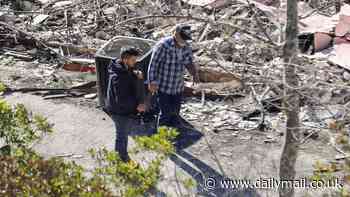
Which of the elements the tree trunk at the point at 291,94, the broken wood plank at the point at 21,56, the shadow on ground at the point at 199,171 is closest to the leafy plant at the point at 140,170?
the tree trunk at the point at 291,94

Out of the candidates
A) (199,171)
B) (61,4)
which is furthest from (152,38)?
(199,171)

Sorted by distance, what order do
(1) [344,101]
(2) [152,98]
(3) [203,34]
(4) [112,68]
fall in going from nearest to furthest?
(1) [344,101]
(4) [112,68]
(2) [152,98]
(3) [203,34]

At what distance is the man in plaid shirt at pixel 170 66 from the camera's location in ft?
22.0

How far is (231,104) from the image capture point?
26.6ft

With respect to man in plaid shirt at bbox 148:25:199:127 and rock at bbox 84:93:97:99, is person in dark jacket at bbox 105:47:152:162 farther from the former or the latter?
rock at bbox 84:93:97:99

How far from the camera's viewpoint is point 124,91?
254 inches

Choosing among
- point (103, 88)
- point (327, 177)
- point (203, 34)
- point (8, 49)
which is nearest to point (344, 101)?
point (327, 177)

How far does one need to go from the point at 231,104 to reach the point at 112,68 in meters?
2.28

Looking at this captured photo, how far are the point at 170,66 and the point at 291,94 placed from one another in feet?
9.53

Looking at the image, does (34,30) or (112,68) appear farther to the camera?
(34,30)

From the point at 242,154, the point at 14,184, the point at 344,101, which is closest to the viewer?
the point at 14,184

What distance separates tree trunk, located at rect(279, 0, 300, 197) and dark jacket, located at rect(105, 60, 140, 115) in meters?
2.38

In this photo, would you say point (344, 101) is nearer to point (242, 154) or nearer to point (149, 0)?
point (242, 154)

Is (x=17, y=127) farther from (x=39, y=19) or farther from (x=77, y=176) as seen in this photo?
(x=39, y=19)
